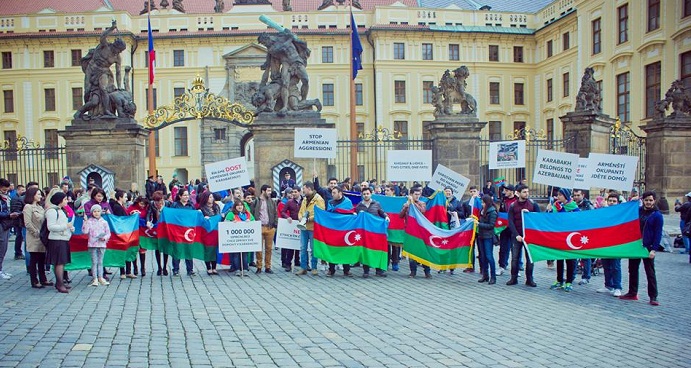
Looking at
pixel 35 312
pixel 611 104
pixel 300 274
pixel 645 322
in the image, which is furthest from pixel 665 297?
pixel 611 104

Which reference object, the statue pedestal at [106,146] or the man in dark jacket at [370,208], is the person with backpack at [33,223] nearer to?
the man in dark jacket at [370,208]

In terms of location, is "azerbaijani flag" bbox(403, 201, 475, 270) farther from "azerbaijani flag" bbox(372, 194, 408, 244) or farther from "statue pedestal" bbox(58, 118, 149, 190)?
"statue pedestal" bbox(58, 118, 149, 190)

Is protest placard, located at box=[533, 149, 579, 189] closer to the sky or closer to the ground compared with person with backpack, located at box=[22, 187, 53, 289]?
closer to the sky

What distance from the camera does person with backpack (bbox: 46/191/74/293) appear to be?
36.2 ft

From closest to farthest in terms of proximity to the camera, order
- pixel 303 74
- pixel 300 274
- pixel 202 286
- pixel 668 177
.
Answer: pixel 202 286 → pixel 300 274 → pixel 303 74 → pixel 668 177

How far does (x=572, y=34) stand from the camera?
4922cm

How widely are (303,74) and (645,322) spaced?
588 inches

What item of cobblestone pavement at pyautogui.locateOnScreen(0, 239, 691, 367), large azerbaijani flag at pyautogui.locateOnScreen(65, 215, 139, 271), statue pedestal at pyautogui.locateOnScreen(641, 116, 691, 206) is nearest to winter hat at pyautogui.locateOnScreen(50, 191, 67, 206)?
large azerbaijani flag at pyautogui.locateOnScreen(65, 215, 139, 271)

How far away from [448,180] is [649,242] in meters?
5.36

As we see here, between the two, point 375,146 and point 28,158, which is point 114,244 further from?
point 375,146

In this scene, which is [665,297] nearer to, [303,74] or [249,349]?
[249,349]

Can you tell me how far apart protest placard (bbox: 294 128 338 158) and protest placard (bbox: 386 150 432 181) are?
163 centimetres

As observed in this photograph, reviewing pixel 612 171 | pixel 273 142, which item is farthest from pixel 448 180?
pixel 273 142

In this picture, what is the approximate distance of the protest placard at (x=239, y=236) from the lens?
12.8m
